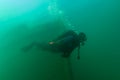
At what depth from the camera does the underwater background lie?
3.54 metres

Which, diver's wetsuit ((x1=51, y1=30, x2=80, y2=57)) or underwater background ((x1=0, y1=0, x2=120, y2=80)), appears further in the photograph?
underwater background ((x1=0, y1=0, x2=120, y2=80))

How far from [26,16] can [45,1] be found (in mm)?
449

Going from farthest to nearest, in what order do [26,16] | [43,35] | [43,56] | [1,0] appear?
1. [43,56]
2. [43,35]
3. [26,16]
4. [1,0]

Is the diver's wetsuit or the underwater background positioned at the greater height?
the underwater background

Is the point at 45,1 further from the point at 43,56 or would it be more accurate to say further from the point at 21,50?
the point at 43,56

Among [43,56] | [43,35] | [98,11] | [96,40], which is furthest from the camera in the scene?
[96,40]

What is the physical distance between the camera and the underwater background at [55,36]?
11.6 feet

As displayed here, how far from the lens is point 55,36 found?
11.8 feet

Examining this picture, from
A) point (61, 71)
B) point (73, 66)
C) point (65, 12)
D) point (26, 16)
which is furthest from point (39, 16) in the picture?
point (73, 66)

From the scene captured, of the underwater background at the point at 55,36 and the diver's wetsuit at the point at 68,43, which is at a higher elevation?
the underwater background at the point at 55,36

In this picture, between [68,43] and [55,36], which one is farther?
[55,36]

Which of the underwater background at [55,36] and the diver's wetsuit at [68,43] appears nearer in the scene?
the diver's wetsuit at [68,43]

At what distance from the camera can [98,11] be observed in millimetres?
5273

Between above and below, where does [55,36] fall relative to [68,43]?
above
